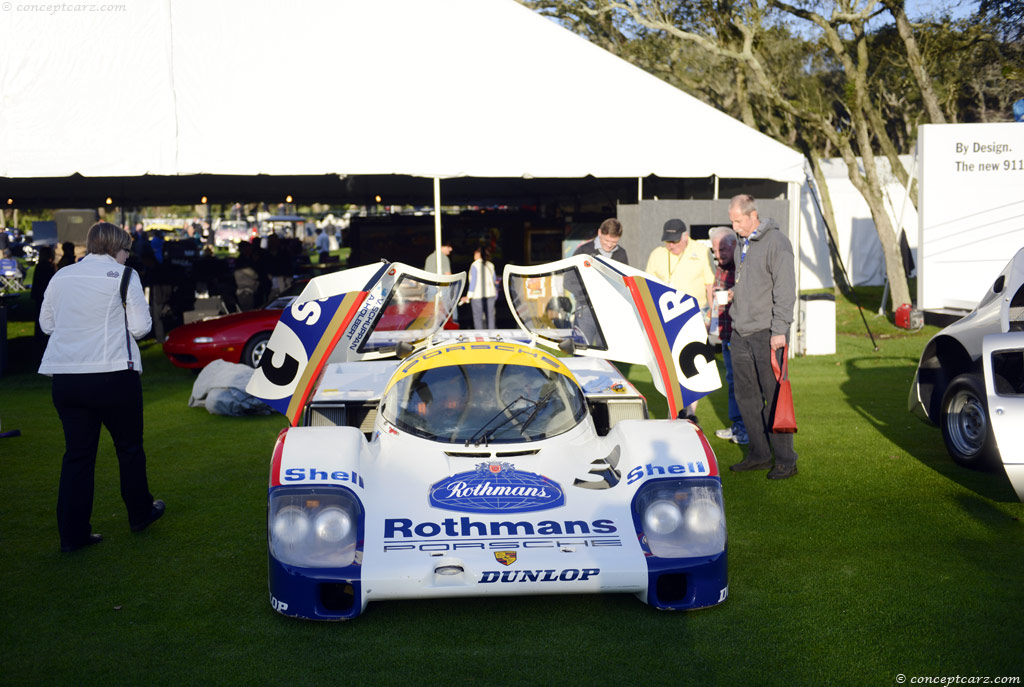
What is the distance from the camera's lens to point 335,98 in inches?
444

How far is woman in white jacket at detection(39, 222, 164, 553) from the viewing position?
5211 millimetres

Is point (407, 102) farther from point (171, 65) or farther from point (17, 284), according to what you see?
point (17, 284)

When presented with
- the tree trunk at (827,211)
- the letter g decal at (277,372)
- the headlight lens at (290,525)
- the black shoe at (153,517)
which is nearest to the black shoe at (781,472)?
the letter g decal at (277,372)

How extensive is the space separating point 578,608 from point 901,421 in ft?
17.9

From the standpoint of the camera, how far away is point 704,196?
51.2ft

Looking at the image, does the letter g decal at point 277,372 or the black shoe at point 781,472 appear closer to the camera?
the letter g decal at point 277,372

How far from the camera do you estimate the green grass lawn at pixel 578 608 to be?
3.79m

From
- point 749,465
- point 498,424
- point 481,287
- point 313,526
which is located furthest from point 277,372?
point 481,287

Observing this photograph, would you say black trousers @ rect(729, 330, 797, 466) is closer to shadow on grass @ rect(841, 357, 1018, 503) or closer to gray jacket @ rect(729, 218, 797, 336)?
gray jacket @ rect(729, 218, 797, 336)

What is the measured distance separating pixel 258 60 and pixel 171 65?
3.28 feet

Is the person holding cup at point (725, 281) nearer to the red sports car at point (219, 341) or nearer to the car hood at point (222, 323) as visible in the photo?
the red sports car at point (219, 341)

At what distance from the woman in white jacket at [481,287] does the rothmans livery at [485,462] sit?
668 centimetres

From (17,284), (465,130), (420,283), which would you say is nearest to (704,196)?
(465,130)

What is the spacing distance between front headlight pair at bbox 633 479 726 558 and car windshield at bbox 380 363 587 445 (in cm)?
89
